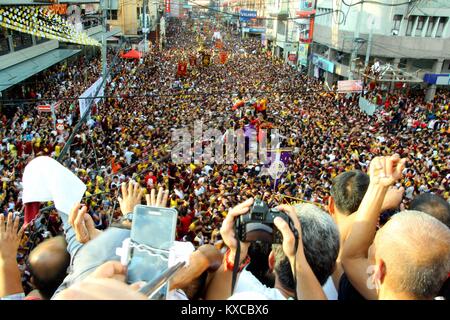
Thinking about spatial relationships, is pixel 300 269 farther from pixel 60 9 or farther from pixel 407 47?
pixel 407 47

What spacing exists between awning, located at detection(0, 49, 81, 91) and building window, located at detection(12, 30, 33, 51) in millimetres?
756

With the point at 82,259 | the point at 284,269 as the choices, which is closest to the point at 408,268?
the point at 284,269

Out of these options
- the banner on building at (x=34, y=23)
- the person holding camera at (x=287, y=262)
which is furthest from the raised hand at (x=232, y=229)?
the banner on building at (x=34, y=23)

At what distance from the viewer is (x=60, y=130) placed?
37.3ft

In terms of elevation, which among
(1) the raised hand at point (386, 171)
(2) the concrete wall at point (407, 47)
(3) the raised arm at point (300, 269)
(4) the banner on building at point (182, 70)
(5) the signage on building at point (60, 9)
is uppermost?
(5) the signage on building at point (60, 9)

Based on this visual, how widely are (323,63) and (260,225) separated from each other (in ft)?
94.3

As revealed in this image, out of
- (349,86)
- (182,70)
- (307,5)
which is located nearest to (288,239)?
(349,86)

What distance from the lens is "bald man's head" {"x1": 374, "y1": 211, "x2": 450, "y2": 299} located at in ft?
4.29

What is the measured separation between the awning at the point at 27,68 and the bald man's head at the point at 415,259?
15.7 meters

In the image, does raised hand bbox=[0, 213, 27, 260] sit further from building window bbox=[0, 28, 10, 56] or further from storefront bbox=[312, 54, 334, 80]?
storefront bbox=[312, 54, 334, 80]

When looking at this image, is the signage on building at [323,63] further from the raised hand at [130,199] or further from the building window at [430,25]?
the raised hand at [130,199]

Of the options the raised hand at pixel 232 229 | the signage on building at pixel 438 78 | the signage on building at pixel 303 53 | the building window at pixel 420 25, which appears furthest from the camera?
the signage on building at pixel 303 53

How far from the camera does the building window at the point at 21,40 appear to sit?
18078 millimetres
